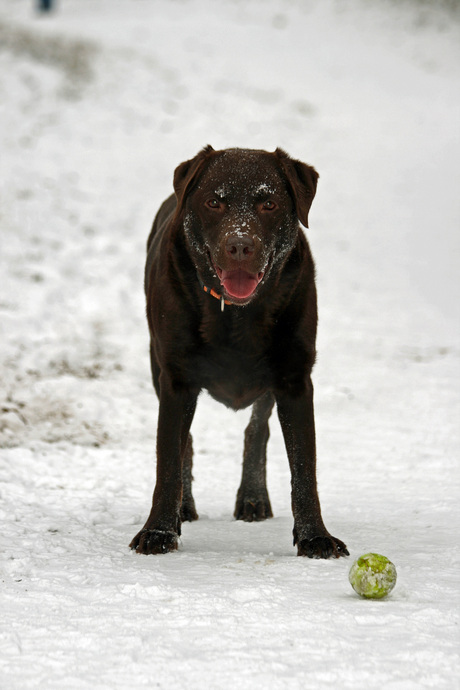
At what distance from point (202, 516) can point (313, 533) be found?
3.87 ft

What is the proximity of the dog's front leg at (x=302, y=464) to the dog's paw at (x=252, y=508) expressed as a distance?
85 cm

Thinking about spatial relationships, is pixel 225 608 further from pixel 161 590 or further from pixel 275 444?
Result: pixel 275 444

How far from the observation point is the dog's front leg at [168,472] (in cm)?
376

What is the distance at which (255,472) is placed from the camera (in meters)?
4.68

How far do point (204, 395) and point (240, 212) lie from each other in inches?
214

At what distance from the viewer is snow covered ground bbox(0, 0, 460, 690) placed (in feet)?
8.40

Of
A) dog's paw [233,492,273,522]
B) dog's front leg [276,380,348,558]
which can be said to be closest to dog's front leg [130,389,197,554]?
dog's front leg [276,380,348,558]

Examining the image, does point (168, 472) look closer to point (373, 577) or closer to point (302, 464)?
point (302, 464)

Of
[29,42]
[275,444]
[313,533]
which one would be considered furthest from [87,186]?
[313,533]

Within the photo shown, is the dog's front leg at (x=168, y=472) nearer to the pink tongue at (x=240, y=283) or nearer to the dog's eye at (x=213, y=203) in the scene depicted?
the pink tongue at (x=240, y=283)

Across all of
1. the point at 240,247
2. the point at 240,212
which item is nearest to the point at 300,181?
the point at 240,212

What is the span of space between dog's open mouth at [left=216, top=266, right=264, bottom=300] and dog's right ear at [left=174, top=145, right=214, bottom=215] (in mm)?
508

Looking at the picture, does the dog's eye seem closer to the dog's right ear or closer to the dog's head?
the dog's head

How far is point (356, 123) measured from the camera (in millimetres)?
18016
